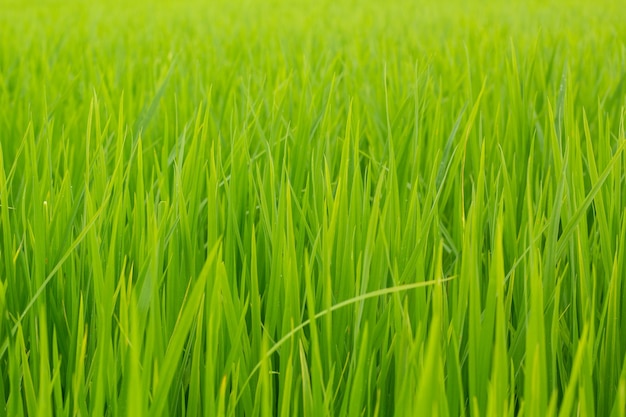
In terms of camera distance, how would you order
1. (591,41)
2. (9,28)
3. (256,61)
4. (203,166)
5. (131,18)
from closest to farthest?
1. (203,166)
2. (256,61)
3. (591,41)
4. (9,28)
5. (131,18)

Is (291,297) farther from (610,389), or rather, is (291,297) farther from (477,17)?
(477,17)

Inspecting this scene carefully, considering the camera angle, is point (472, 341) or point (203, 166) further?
point (203, 166)

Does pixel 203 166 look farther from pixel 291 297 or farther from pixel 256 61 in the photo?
pixel 256 61

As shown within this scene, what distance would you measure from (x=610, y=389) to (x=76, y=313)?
466 mm

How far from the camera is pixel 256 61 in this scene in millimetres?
2215

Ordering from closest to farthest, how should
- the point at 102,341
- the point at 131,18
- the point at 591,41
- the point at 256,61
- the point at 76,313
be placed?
the point at 102,341, the point at 76,313, the point at 256,61, the point at 591,41, the point at 131,18

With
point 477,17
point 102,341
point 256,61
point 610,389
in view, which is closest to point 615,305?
point 610,389

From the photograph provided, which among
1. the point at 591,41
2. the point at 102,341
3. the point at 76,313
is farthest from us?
the point at 591,41

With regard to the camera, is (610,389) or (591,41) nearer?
(610,389)

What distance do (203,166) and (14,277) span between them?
0.86ft

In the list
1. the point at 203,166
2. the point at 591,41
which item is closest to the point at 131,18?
the point at 591,41

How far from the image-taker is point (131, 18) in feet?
12.5

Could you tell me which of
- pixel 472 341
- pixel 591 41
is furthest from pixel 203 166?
pixel 591 41

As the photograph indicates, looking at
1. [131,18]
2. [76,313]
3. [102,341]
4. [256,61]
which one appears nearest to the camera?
[102,341]
